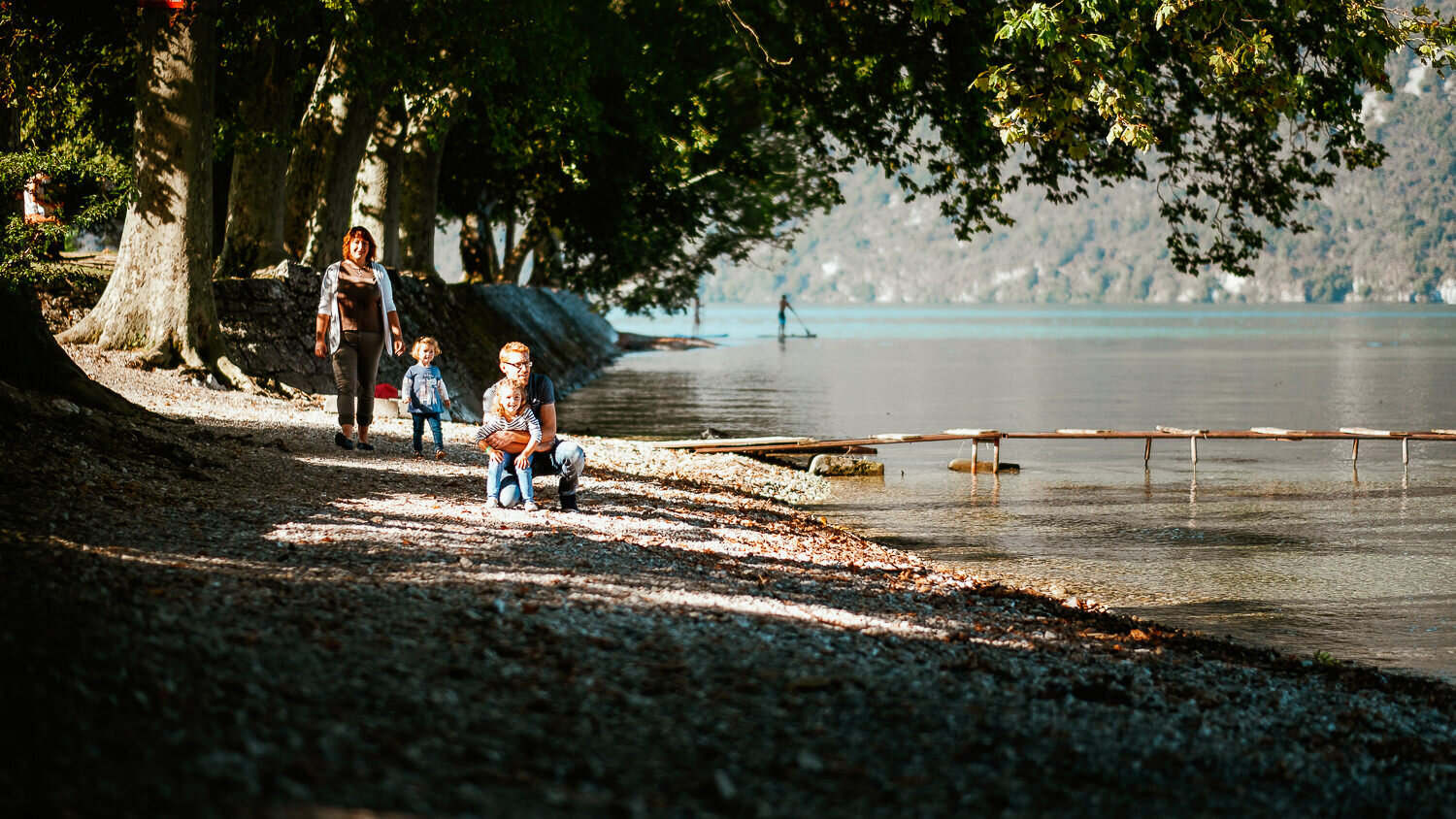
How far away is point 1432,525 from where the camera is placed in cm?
1591

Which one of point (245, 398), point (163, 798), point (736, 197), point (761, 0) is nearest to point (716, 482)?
point (245, 398)

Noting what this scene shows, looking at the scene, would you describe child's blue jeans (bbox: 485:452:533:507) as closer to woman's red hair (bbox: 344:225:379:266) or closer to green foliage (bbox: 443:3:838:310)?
woman's red hair (bbox: 344:225:379:266)

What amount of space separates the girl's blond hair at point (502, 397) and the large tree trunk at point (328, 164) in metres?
13.7

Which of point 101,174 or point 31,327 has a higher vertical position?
point 101,174

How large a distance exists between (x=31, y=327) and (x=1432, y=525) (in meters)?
15.8

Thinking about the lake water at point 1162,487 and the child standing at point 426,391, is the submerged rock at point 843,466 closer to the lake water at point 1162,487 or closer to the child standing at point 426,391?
the lake water at point 1162,487

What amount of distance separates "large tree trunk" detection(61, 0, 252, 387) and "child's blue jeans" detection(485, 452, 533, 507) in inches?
315

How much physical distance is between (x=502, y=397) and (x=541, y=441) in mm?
473

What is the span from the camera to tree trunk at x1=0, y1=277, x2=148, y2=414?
10.5 m

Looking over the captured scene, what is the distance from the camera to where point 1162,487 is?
64.8 ft

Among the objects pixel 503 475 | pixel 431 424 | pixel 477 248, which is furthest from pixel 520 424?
pixel 477 248

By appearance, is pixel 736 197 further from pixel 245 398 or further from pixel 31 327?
pixel 31 327

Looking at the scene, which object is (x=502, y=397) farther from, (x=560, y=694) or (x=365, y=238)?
(x=560, y=694)

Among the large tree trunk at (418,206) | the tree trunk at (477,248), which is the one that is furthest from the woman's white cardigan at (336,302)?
the tree trunk at (477,248)
